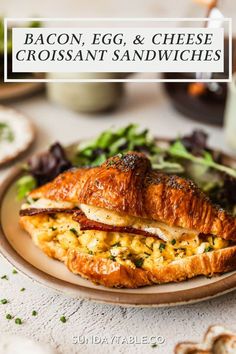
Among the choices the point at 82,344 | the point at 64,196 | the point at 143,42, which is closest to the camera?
the point at 82,344

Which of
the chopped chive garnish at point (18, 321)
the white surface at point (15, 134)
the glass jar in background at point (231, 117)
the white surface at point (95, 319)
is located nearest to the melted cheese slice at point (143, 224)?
the white surface at point (95, 319)

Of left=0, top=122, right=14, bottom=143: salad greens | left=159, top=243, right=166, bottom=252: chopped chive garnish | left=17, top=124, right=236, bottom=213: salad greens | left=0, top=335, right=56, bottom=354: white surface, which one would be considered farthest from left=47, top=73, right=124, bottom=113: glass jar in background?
left=0, top=335, right=56, bottom=354: white surface

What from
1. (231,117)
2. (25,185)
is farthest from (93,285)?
(231,117)

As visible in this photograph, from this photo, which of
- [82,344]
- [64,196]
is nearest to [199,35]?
[64,196]

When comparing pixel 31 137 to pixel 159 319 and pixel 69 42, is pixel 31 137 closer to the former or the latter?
pixel 69 42

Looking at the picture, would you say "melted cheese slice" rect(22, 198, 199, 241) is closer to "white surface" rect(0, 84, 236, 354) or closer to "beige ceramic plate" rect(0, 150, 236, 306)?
"beige ceramic plate" rect(0, 150, 236, 306)

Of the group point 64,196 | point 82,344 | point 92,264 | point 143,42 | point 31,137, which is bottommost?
point 82,344

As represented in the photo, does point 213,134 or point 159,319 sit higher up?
point 213,134
